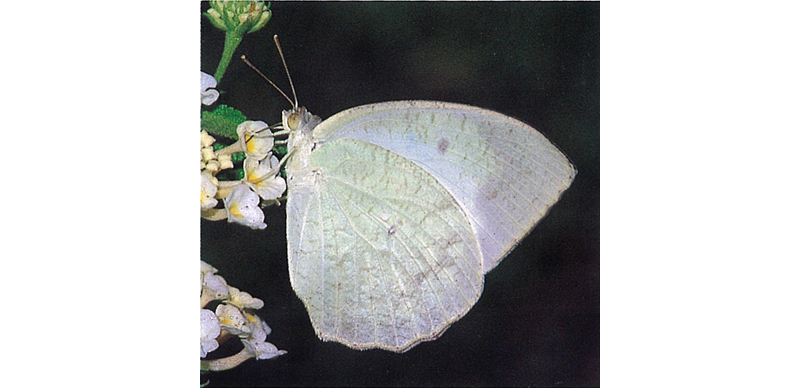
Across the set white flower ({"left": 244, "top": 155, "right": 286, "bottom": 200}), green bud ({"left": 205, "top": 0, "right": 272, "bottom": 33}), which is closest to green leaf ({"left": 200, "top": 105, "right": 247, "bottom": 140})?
white flower ({"left": 244, "top": 155, "right": 286, "bottom": 200})

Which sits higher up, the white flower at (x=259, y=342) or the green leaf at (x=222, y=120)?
the green leaf at (x=222, y=120)

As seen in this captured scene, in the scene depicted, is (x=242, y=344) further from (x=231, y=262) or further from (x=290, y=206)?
(x=290, y=206)

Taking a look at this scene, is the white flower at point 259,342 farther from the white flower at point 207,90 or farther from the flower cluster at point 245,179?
the white flower at point 207,90

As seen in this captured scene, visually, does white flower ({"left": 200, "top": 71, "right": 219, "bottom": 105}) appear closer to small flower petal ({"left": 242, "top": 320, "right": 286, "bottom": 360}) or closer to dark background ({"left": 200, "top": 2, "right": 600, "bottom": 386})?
dark background ({"left": 200, "top": 2, "right": 600, "bottom": 386})

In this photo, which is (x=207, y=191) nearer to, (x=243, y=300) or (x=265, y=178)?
(x=265, y=178)

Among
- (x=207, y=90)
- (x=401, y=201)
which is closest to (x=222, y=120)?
(x=207, y=90)

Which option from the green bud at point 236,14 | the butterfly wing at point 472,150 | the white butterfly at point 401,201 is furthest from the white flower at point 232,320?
the green bud at point 236,14
